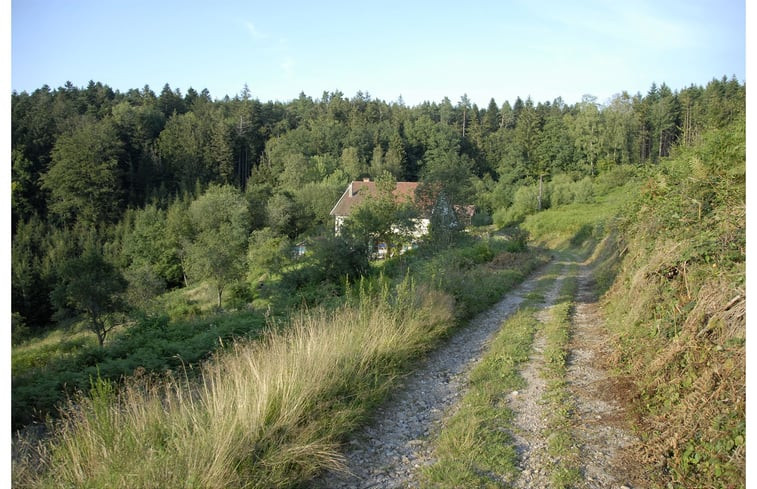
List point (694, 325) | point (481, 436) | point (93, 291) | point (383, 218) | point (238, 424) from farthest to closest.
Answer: point (383, 218), point (93, 291), point (694, 325), point (481, 436), point (238, 424)

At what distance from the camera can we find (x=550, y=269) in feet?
67.1

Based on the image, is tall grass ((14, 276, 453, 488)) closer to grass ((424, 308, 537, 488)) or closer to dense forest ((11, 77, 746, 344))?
grass ((424, 308, 537, 488))

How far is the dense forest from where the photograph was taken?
886 inches

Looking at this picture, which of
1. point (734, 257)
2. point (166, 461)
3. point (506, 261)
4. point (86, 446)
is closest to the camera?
point (166, 461)

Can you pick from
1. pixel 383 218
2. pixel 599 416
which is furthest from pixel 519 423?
pixel 383 218

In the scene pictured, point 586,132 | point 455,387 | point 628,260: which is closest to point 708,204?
point 628,260

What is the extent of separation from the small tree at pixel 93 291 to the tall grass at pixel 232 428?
15.5 meters

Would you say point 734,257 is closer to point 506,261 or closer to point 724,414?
point 724,414

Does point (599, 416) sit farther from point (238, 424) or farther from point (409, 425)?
point (238, 424)

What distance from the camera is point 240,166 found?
88438 mm

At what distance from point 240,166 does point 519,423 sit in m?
90.4

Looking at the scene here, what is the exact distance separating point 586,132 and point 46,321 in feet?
238

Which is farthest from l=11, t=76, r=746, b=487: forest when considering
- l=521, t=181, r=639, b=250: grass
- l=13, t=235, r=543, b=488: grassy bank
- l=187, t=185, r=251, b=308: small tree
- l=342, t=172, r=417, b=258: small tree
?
l=521, t=181, r=639, b=250: grass

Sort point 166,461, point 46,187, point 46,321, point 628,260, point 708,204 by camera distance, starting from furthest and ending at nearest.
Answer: point 46,187 → point 46,321 → point 628,260 → point 708,204 → point 166,461
